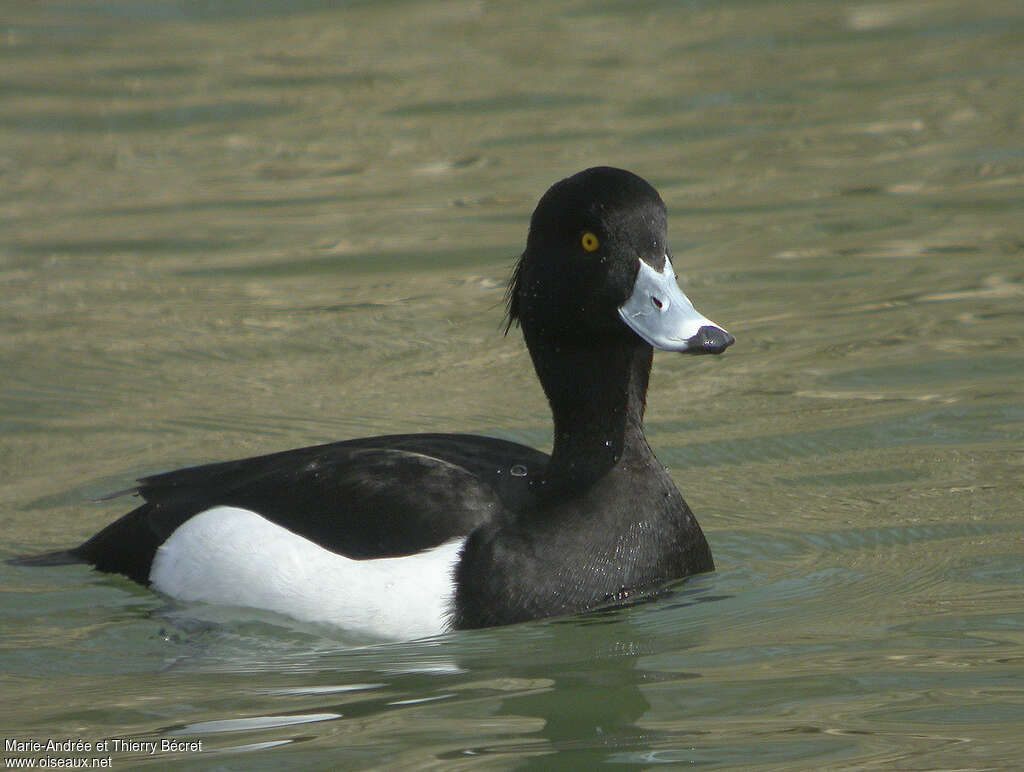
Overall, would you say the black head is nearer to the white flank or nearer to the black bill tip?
the black bill tip

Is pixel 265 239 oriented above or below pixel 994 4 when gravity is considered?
below

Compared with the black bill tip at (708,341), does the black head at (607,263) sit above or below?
above

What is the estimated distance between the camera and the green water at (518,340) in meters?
4.57

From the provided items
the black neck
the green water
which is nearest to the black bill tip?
the black neck

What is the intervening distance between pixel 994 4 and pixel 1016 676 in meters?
9.51

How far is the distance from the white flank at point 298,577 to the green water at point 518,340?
0.24 feet

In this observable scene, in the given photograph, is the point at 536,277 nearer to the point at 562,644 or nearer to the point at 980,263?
the point at 562,644

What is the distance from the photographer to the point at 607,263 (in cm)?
506

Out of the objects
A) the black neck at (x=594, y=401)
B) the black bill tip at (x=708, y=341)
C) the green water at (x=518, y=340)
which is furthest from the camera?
the black neck at (x=594, y=401)

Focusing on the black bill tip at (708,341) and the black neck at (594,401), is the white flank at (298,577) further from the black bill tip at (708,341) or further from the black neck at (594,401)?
the black bill tip at (708,341)

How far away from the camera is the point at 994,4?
13.0 metres

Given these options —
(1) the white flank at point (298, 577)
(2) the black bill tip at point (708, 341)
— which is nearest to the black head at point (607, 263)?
(2) the black bill tip at point (708, 341)

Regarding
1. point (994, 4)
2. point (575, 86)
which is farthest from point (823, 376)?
→ point (994, 4)

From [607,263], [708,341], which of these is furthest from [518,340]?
[708,341]
